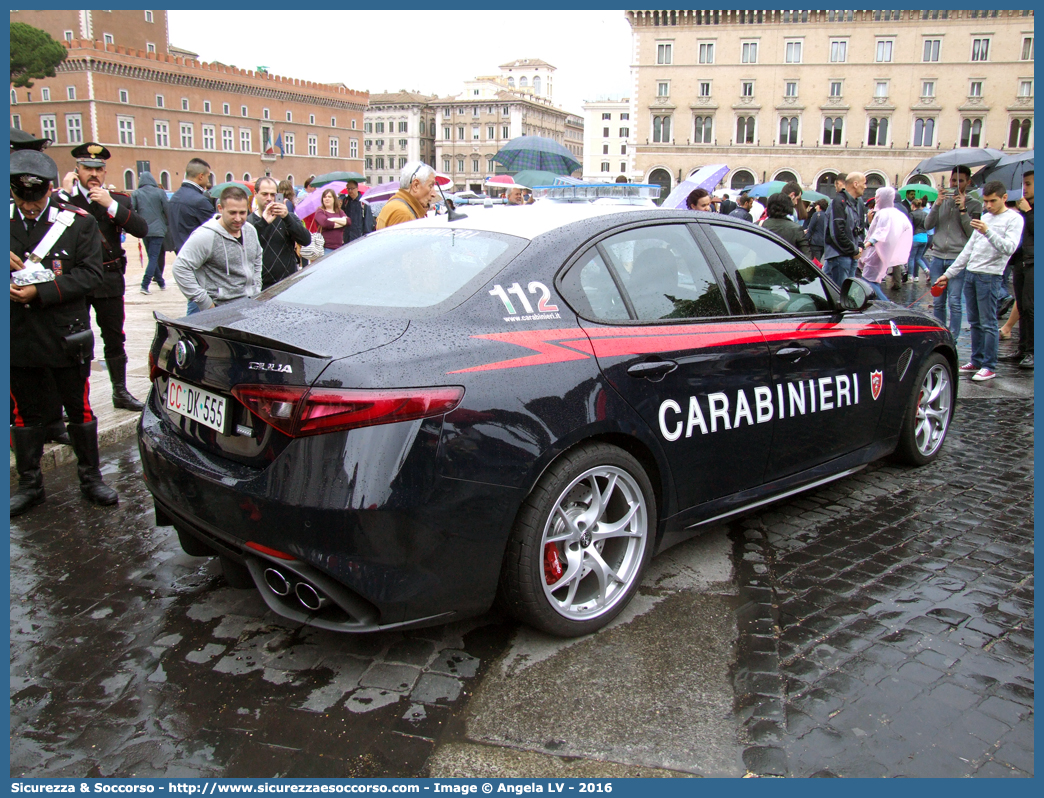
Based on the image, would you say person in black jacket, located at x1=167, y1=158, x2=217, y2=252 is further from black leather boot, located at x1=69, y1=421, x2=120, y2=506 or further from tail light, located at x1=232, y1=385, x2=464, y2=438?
tail light, located at x1=232, y1=385, x2=464, y2=438

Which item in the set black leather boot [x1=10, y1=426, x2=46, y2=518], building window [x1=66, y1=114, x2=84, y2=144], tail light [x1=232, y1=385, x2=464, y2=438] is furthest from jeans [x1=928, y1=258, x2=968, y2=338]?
building window [x1=66, y1=114, x2=84, y2=144]

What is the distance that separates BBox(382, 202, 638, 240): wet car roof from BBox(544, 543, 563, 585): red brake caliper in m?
1.20

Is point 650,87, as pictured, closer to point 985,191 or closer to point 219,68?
point 219,68

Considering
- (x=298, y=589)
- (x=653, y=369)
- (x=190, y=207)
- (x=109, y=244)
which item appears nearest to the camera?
(x=298, y=589)

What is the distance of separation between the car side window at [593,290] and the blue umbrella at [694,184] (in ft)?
22.9

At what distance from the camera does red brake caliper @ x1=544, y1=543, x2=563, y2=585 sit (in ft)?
9.50

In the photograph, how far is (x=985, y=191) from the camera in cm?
739

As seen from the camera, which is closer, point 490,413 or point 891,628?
point 490,413

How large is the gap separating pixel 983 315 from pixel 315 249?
6983 mm

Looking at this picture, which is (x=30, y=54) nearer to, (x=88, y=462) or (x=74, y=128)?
(x=74, y=128)

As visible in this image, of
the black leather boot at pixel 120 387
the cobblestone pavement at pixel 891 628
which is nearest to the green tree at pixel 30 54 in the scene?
the black leather boot at pixel 120 387

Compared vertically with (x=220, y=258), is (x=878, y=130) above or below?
above

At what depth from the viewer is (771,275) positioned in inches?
156

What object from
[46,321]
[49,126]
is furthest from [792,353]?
[49,126]
